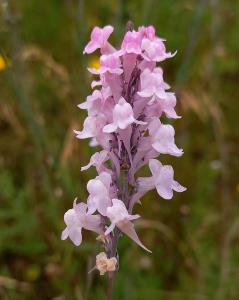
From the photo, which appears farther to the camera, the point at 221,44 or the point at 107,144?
the point at 221,44

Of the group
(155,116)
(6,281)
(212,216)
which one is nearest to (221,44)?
(212,216)

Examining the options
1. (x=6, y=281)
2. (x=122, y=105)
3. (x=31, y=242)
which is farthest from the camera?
(x=31, y=242)

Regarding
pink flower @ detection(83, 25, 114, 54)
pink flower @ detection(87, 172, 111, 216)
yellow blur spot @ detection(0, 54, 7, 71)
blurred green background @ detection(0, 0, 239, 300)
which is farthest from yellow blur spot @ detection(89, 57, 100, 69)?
pink flower @ detection(87, 172, 111, 216)

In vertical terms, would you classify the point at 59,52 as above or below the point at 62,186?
above

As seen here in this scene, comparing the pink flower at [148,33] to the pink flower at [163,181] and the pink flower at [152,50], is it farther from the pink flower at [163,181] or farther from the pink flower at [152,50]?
the pink flower at [163,181]

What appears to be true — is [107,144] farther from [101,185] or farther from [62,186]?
[62,186]

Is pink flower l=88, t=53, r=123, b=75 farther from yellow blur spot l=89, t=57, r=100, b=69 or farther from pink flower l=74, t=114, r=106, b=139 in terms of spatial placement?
yellow blur spot l=89, t=57, r=100, b=69

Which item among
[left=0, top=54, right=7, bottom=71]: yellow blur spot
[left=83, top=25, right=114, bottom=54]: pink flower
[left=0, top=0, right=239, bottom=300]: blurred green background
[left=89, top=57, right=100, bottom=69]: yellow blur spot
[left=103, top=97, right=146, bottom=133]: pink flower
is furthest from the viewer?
[left=89, top=57, right=100, bottom=69]: yellow blur spot
